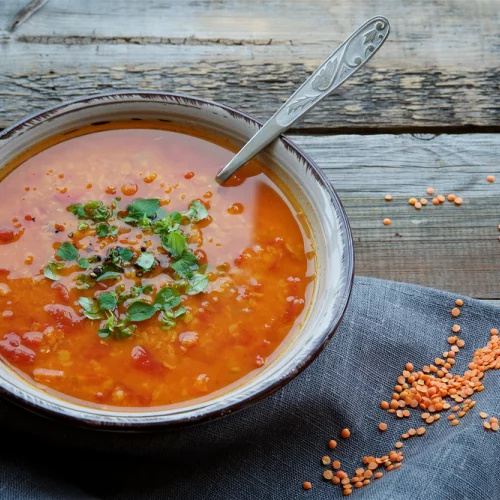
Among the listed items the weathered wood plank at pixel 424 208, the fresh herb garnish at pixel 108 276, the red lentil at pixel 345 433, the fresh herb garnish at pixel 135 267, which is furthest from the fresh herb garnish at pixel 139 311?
the weathered wood plank at pixel 424 208

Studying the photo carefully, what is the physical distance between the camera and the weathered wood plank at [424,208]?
124 inches

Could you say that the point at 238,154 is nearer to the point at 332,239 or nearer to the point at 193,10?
the point at 332,239

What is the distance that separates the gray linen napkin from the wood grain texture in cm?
99

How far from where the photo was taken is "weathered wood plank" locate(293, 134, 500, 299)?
316 centimetres

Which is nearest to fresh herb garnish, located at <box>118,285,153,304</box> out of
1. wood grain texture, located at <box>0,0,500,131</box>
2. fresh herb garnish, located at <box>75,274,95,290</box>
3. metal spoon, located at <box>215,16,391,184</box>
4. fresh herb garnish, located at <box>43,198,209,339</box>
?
fresh herb garnish, located at <box>43,198,209,339</box>

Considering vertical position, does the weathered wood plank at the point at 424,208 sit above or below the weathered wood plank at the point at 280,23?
below

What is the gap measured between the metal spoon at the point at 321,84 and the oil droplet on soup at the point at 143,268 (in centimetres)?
10

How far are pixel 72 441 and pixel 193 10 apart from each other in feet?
6.40

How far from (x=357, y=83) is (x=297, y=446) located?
1.60 m

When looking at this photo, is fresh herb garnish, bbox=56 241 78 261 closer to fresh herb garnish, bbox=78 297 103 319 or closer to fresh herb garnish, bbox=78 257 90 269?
fresh herb garnish, bbox=78 257 90 269

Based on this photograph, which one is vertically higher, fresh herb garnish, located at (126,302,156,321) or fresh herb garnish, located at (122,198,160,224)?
fresh herb garnish, located at (122,198,160,224)

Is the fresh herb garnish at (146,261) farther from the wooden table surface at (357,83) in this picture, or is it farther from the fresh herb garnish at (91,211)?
the wooden table surface at (357,83)

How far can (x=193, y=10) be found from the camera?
347 cm

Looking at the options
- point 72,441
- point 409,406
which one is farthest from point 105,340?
point 409,406
